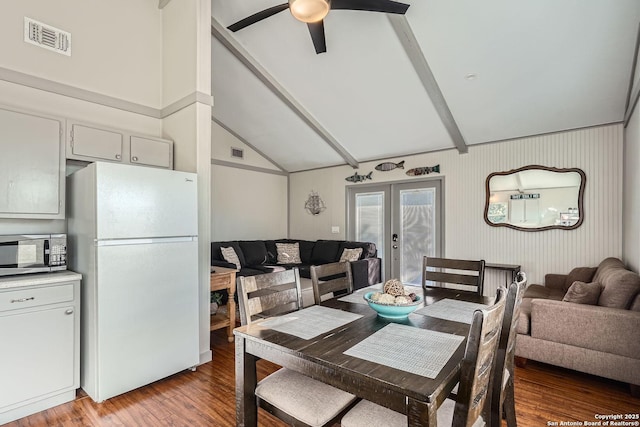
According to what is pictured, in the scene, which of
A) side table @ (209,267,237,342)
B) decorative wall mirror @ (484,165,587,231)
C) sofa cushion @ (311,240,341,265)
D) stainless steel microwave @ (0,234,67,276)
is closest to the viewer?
stainless steel microwave @ (0,234,67,276)

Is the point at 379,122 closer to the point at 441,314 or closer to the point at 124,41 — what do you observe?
the point at 124,41

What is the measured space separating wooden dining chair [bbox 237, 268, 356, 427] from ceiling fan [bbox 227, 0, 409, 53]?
6.27 ft

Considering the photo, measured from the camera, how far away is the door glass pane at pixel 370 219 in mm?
5926

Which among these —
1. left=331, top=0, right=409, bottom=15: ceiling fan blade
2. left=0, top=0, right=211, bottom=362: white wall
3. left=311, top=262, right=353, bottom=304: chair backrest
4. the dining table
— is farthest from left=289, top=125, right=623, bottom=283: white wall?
left=0, top=0, right=211, bottom=362: white wall

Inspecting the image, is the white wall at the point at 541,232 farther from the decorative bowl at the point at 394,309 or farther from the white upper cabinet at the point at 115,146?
the white upper cabinet at the point at 115,146

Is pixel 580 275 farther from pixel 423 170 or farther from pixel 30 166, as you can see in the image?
pixel 30 166

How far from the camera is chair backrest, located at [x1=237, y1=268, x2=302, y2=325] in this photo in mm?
1743

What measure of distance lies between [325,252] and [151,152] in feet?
11.9

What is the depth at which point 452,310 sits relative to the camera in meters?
1.90

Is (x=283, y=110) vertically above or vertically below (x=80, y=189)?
above

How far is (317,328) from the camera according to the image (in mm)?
1590

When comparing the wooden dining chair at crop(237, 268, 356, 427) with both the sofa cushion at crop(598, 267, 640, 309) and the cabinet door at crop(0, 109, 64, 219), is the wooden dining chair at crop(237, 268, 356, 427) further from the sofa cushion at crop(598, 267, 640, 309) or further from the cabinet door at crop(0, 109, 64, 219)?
the sofa cushion at crop(598, 267, 640, 309)

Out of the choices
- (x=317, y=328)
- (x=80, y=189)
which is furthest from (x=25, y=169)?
(x=317, y=328)

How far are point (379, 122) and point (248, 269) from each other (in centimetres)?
311
